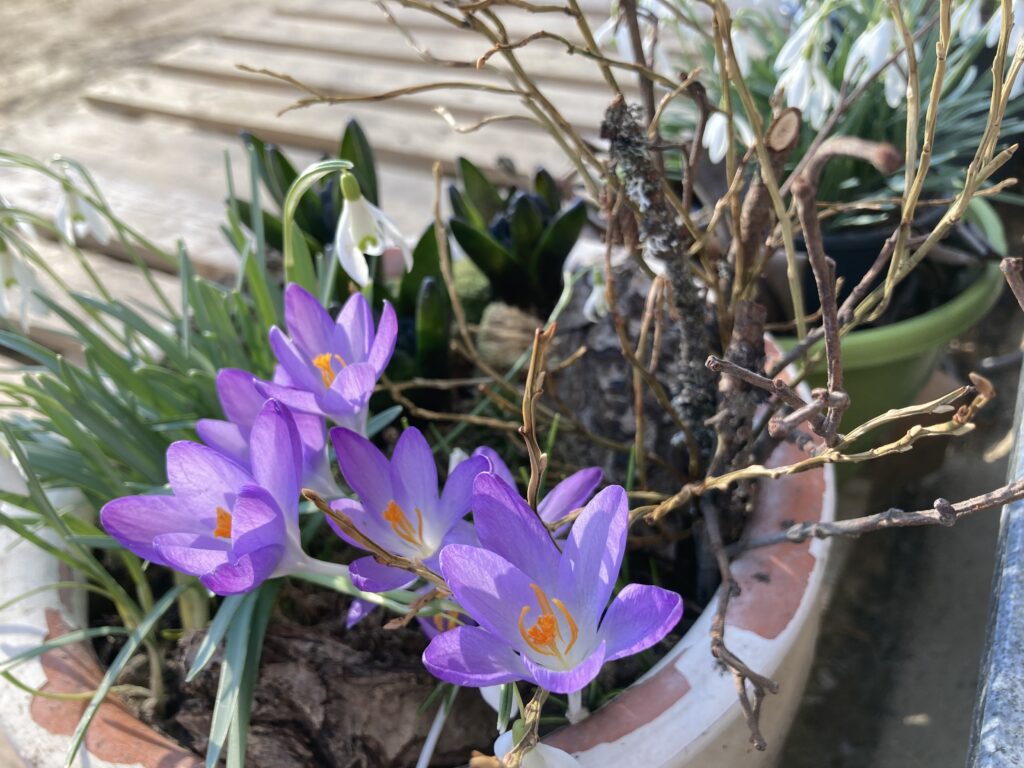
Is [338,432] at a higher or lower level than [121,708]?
higher

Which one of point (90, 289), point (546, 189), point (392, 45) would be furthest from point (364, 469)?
point (392, 45)

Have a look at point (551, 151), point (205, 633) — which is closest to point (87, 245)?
point (551, 151)

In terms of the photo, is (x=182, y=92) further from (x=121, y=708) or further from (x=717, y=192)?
(x=121, y=708)

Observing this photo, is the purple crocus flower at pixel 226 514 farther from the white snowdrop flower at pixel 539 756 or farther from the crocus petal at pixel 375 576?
the white snowdrop flower at pixel 539 756

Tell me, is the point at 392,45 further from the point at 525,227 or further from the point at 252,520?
the point at 252,520

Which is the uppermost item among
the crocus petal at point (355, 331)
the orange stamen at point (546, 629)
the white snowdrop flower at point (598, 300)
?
the crocus petal at point (355, 331)

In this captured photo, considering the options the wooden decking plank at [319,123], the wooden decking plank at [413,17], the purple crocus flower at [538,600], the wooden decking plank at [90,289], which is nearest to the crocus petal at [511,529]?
the purple crocus flower at [538,600]
